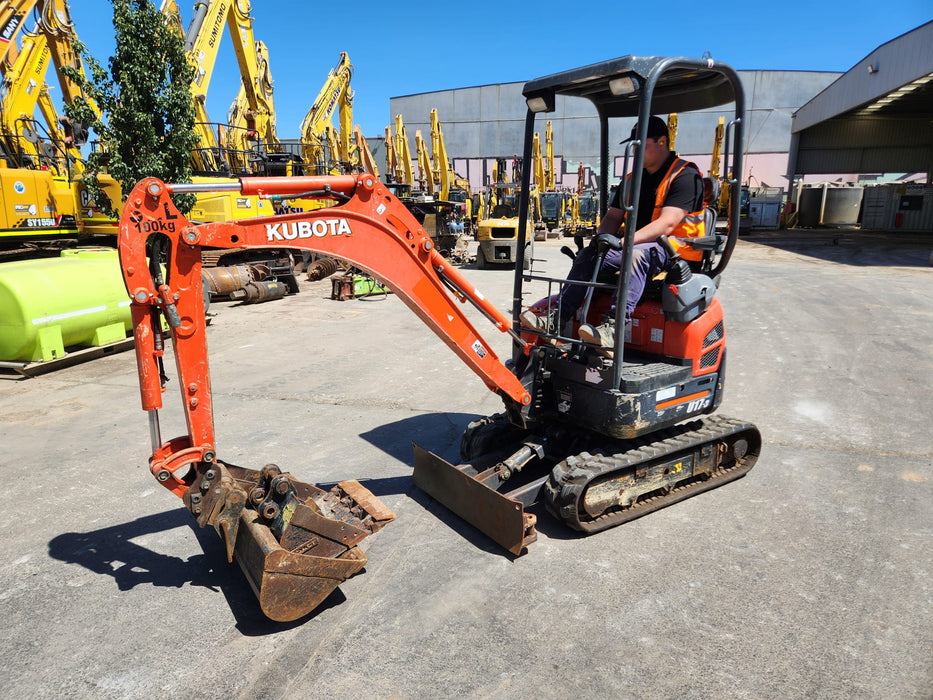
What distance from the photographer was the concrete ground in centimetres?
287

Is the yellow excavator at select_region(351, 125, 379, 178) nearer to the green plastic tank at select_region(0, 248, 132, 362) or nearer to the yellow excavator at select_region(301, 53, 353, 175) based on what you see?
the yellow excavator at select_region(301, 53, 353, 175)

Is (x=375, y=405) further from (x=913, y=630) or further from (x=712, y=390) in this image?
(x=913, y=630)

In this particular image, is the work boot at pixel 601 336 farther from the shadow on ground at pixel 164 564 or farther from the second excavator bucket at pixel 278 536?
the shadow on ground at pixel 164 564

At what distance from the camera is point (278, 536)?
322cm

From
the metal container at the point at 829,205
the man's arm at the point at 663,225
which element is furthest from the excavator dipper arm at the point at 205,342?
the metal container at the point at 829,205

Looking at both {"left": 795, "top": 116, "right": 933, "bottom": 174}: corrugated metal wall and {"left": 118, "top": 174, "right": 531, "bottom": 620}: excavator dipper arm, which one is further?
{"left": 795, "top": 116, "right": 933, "bottom": 174}: corrugated metal wall

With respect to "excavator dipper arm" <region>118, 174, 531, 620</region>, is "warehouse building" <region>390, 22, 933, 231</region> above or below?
above

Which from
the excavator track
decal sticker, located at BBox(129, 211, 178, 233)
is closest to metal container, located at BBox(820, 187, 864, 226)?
the excavator track

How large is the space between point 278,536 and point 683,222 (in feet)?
10.7

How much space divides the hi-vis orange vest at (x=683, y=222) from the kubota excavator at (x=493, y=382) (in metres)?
0.05

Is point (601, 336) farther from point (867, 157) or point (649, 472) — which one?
point (867, 157)

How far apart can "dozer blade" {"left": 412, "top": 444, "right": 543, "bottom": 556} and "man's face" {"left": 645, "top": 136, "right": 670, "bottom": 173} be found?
7.65ft

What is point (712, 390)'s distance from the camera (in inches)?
184

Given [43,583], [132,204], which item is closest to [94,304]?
[43,583]
